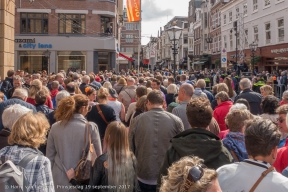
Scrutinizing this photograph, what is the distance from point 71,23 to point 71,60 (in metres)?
3.29

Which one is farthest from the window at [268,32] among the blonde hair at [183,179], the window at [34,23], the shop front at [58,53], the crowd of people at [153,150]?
the blonde hair at [183,179]

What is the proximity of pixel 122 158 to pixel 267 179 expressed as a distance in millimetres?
1698

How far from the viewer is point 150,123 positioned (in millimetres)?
4469

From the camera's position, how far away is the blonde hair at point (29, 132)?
2.96m

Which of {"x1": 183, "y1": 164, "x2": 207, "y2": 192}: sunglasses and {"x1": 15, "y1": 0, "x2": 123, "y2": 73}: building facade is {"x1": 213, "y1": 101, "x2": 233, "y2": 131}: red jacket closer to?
{"x1": 183, "y1": 164, "x2": 207, "y2": 192}: sunglasses

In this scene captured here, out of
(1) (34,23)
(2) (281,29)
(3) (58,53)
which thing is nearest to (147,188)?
(2) (281,29)

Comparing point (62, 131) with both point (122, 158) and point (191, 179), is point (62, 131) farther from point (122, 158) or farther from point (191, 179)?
point (191, 179)

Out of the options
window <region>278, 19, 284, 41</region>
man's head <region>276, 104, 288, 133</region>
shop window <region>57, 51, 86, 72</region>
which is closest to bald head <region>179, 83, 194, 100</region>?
man's head <region>276, 104, 288, 133</region>

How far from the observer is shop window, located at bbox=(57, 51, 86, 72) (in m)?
31.1

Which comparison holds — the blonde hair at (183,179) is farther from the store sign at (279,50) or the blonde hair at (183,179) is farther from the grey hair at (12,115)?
Result: the store sign at (279,50)

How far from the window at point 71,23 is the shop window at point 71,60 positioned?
187 cm

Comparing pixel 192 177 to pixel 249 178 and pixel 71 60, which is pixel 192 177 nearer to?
pixel 249 178

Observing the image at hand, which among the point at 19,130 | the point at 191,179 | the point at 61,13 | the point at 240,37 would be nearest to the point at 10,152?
the point at 19,130

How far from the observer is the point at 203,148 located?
330cm
